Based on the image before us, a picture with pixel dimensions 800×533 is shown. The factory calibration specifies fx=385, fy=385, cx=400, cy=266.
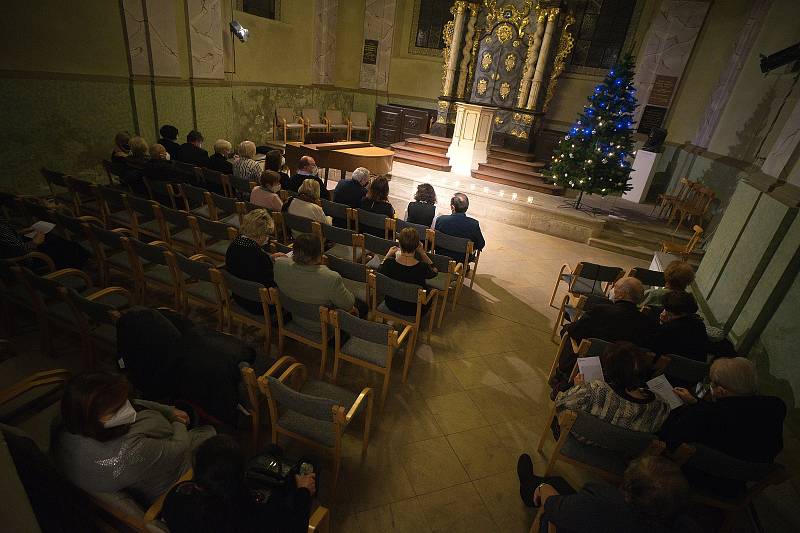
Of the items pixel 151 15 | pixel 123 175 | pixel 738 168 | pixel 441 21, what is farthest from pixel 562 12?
pixel 123 175

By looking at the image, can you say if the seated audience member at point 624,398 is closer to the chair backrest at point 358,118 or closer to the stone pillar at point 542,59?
the stone pillar at point 542,59

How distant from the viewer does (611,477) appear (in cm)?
208

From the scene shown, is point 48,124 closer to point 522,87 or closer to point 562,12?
point 522,87

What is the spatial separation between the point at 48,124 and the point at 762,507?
322 inches

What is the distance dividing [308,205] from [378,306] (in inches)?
54.7

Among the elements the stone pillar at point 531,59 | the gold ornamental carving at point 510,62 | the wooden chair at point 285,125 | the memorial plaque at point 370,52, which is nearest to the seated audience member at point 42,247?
the wooden chair at point 285,125

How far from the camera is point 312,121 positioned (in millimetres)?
10305

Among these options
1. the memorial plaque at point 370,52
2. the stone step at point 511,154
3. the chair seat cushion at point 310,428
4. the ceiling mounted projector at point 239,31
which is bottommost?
the chair seat cushion at point 310,428

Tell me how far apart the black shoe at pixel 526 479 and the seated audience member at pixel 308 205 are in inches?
109

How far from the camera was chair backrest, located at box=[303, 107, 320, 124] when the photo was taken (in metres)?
10.2

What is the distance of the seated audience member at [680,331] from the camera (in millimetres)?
2686

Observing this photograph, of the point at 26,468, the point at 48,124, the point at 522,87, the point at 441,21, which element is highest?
the point at 441,21

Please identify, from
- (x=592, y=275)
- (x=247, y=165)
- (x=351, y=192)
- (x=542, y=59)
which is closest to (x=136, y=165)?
(x=247, y=165)

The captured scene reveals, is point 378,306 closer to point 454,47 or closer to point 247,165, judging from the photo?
point 247,165
